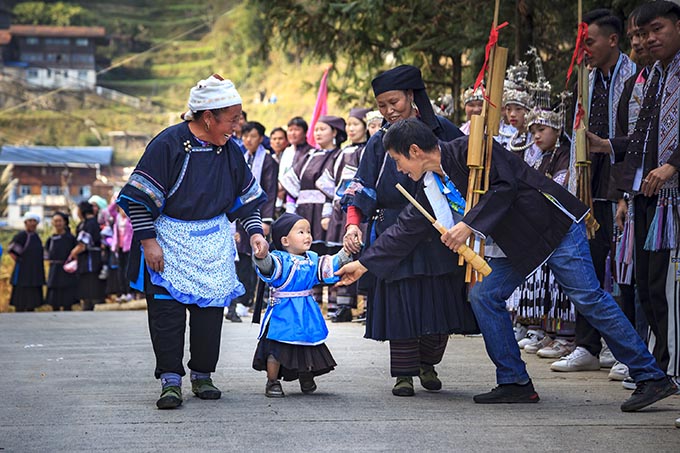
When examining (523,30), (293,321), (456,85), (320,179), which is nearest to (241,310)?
(320,179)

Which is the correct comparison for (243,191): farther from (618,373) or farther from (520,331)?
(520,331)

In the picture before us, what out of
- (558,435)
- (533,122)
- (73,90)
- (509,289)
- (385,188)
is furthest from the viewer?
(73,90)

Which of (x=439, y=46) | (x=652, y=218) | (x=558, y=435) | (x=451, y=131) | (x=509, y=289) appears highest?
(x=439, y=46)

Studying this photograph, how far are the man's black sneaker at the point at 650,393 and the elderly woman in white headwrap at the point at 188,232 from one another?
2.31 meters

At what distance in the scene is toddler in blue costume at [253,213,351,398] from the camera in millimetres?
6707

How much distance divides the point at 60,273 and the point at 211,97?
14800mm

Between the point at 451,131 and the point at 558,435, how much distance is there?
2369 millimetres

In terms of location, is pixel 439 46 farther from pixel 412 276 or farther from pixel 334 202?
pixel 412 276

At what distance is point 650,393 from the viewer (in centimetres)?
585

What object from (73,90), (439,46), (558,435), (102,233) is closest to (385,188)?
(558,435)

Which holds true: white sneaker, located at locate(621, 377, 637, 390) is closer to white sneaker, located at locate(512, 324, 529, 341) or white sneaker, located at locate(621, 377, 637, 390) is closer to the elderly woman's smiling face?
the elderly woman's smiling face

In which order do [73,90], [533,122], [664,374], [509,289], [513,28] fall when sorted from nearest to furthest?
[664,374] < [509,289] < [533,122] < [513,28] < [73,90]

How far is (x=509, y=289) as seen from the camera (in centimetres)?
633

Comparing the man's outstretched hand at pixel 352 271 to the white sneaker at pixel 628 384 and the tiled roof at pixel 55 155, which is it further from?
the tiled roof at pixel 55 155
